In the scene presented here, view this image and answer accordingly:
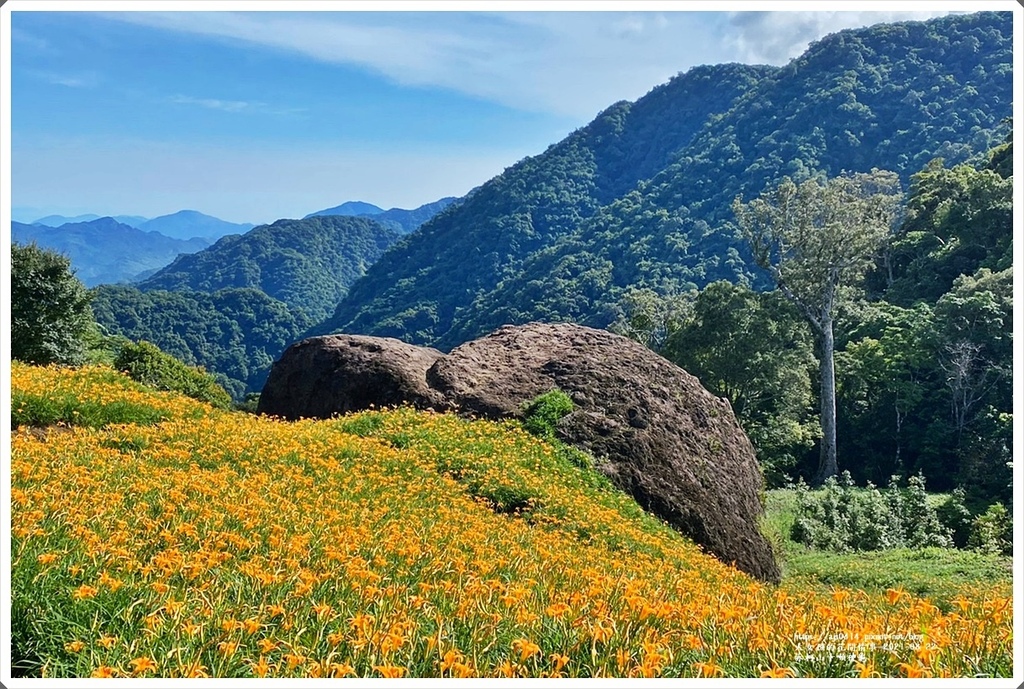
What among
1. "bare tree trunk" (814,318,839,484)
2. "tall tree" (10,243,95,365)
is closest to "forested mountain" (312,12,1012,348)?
"bare tree trunk" (814,318,839,484)

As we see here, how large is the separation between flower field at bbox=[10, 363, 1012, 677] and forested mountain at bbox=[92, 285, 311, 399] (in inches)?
4539

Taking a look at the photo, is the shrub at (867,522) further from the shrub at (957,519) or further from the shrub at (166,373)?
the shrub at (166,373)

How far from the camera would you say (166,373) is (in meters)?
16.3

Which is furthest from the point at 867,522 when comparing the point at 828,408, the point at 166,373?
the point at 166,373

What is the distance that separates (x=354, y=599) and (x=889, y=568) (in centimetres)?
1038

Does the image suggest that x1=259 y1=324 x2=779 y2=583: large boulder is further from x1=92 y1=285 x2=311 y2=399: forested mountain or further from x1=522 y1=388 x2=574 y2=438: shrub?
x1=92 y1=285 x2=311 y2=399: forested mountain

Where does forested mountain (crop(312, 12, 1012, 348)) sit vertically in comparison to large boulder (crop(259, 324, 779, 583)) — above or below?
above

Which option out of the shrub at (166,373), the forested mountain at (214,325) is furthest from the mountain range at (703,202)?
the shrub at (166,373)

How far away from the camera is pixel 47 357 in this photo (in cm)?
1847

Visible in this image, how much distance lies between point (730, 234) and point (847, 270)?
59.9m

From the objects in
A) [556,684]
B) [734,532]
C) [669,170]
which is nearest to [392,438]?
[734,532]

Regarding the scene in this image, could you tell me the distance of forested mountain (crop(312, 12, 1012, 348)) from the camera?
279ft

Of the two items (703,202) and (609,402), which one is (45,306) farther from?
(703,202)

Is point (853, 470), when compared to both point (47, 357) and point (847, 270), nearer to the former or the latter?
point (847, 270)
